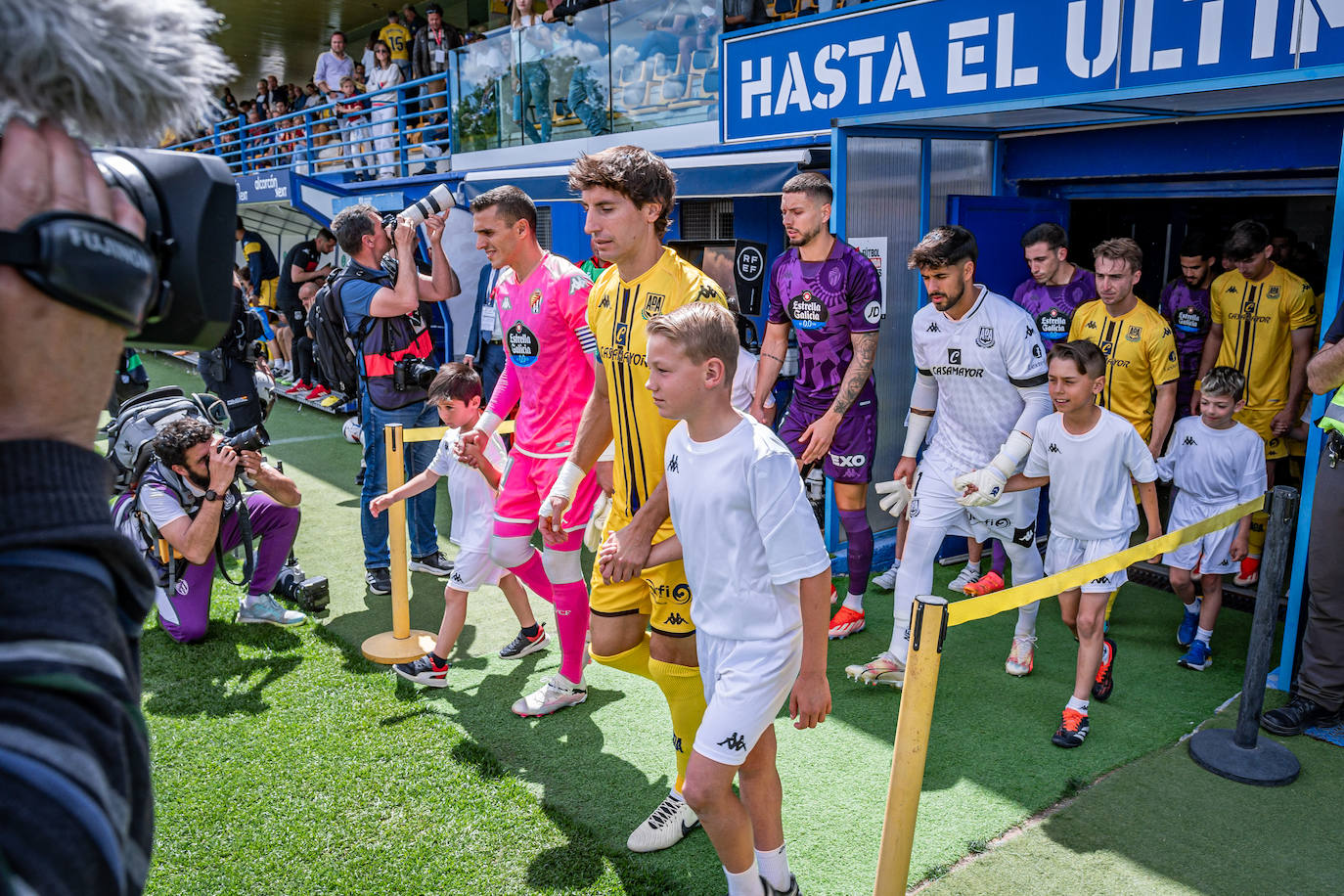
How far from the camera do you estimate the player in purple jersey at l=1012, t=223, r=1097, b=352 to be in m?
5.71

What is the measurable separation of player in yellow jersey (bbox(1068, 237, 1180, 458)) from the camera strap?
5183mm

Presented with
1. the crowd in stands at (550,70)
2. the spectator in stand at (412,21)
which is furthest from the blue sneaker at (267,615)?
the spectator in stand at (412,21)

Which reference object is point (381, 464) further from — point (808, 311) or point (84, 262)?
point (84, 262)

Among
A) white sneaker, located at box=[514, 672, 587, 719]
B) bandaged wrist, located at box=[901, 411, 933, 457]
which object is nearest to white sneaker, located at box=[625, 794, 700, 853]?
white sneaker, located at box=[514, 672, 587, 719]

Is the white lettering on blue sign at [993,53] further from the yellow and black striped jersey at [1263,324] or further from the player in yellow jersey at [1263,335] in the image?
the yellow and black striped jersey at [1263,324]

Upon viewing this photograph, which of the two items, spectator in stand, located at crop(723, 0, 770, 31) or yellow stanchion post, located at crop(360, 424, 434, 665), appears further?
spectator in stand, located at crop(723, 0, 770, 31)

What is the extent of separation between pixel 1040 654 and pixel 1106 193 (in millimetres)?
3339

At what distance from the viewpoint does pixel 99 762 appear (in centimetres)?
84

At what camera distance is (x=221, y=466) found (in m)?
4.80

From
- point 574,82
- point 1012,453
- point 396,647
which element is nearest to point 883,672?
point 1012,453

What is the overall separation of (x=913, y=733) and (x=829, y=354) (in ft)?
9.66

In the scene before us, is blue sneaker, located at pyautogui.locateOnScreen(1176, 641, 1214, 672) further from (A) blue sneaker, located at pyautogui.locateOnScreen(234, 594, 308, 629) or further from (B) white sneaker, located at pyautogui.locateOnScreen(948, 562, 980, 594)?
(A) blue sneaker, located at pyautogui.locateOnScreen(234, 594, 308, 629)

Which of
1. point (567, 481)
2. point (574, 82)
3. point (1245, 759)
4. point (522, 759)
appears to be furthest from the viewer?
point (574, 82)

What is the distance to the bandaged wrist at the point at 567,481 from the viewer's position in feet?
11.8
